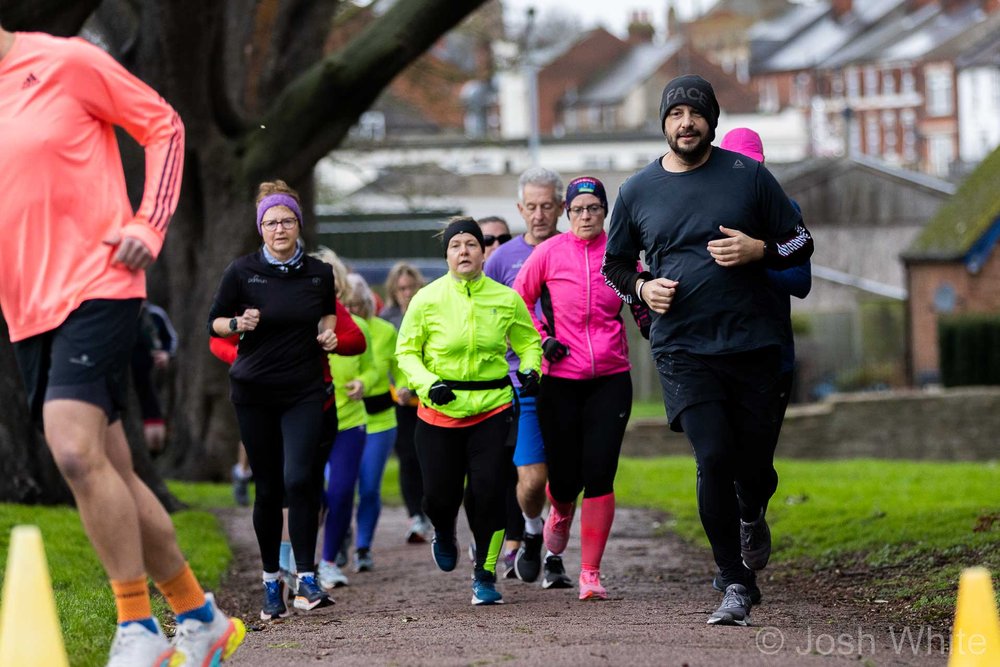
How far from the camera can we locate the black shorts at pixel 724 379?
773 cm

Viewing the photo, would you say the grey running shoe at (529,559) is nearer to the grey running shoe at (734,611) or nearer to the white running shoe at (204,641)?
the grey running shoe at (734,611)

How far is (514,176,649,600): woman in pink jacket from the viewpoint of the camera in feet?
29.8

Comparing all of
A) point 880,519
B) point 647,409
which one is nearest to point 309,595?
point 880,519

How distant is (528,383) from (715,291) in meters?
1.37

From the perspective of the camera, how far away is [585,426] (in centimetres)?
917

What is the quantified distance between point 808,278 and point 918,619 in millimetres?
1714

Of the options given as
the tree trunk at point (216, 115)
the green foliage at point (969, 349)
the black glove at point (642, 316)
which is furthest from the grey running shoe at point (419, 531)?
the green foliage at point (969, 349)

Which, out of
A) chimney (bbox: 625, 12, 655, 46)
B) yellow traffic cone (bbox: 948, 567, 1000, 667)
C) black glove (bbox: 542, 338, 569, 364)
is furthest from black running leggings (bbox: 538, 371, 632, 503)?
chimney (bbox: 625, 12, 655, 46)

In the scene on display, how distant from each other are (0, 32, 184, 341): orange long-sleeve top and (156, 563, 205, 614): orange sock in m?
1.04

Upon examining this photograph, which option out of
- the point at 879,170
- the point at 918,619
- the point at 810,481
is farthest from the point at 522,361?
the point at 879,170

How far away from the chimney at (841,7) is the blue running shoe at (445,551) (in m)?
112

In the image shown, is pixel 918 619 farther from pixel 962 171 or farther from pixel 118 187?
pixel 962 171

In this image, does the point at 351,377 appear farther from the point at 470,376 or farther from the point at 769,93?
the point at 769,93

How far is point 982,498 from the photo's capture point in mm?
14844
